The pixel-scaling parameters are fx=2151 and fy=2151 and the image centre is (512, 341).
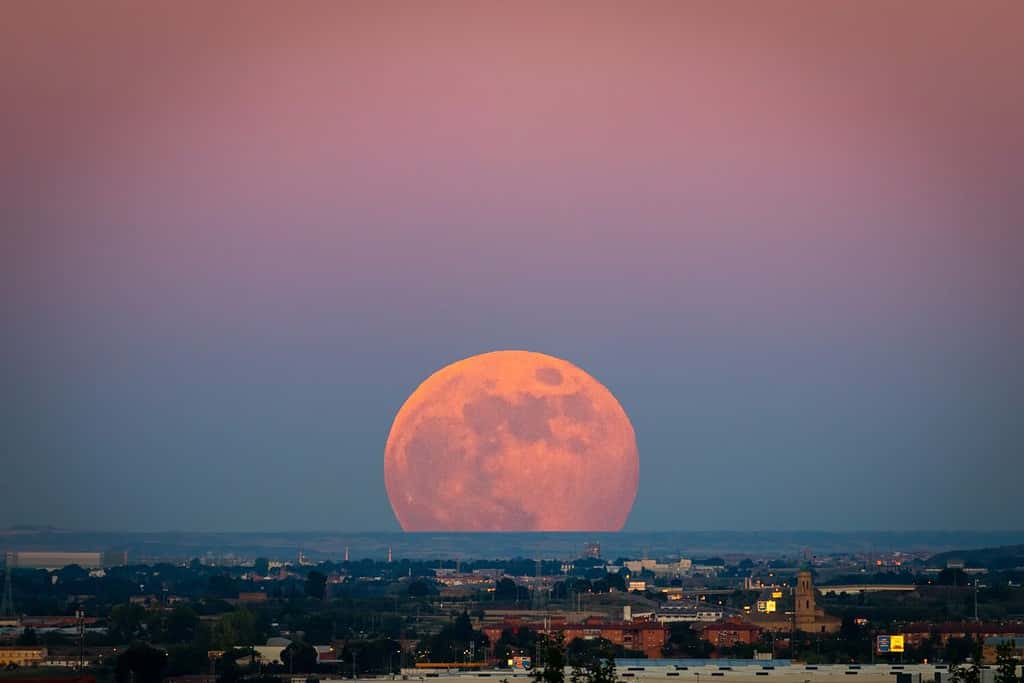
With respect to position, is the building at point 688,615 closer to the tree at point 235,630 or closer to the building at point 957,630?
the building at point 957,630

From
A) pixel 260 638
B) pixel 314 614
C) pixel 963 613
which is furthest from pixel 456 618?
pixel 963 613

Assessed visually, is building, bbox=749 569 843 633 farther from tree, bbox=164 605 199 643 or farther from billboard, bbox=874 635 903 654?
tree, bbox=164 605 199 643

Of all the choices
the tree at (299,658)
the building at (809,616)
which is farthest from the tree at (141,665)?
the building at (809,616)

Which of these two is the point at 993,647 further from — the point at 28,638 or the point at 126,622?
the point at 126,622

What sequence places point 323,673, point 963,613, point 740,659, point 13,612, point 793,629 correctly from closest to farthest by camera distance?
point 323,673, point 740,659, point 793,629, point 963,613, point 13,612

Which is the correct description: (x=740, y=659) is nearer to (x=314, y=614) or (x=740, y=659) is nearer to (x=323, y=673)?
(x=323, y=673)

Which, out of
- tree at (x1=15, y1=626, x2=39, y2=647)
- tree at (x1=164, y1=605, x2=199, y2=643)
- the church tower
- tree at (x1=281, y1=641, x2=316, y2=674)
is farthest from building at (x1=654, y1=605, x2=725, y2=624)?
tree at (x1=15, y1=626, x2=39, y2=647)
